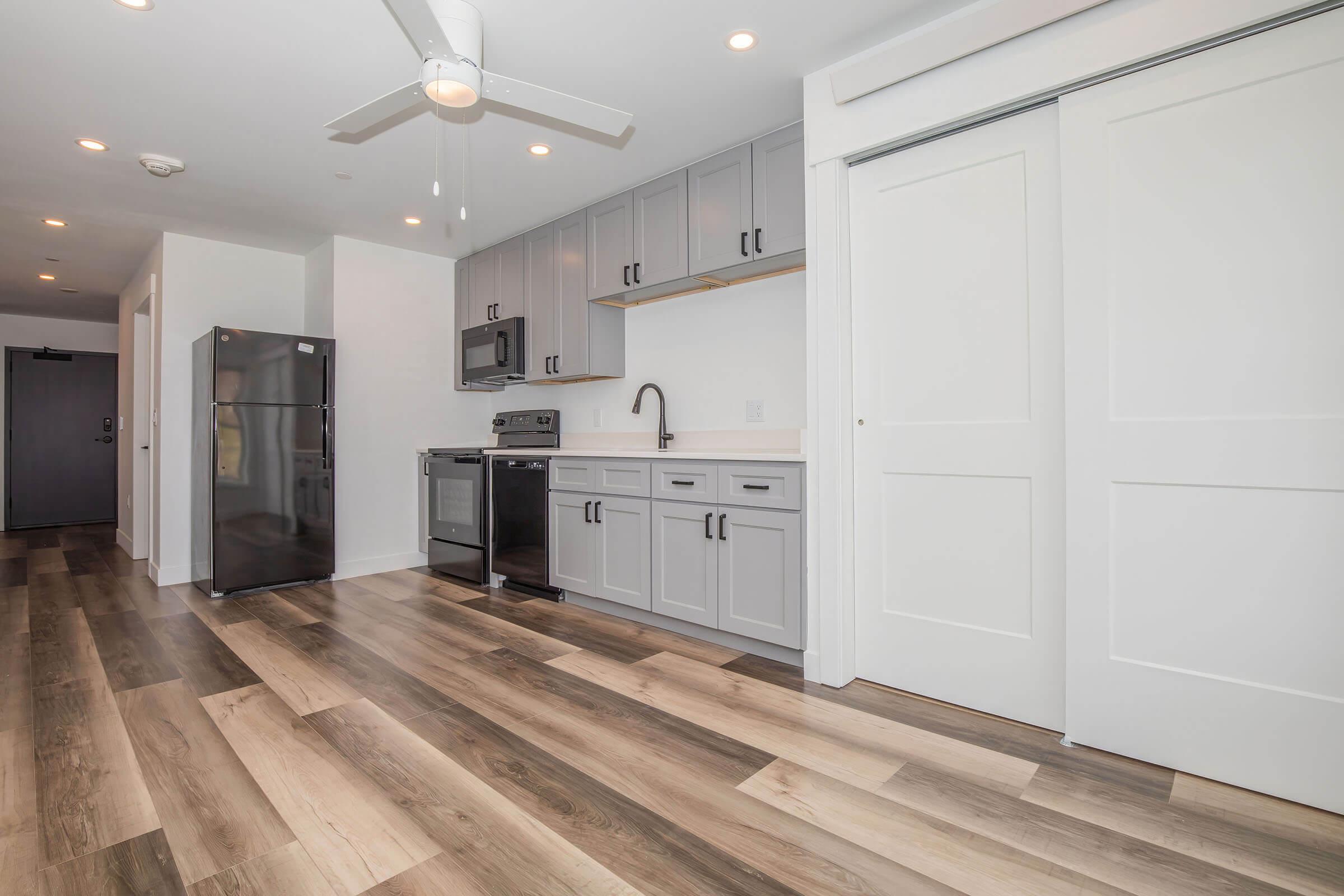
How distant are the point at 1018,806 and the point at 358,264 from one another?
480cm

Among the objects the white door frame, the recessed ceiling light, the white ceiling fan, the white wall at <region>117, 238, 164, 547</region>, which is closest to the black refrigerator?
the white wall at <region>117, 238, 164, 547</region>

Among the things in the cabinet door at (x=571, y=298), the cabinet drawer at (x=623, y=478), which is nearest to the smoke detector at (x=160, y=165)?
the cabinet door at (x=571, y=298)

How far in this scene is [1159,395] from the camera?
183 centimetres

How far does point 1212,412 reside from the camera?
1753 mm

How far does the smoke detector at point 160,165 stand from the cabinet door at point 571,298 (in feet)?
6.45

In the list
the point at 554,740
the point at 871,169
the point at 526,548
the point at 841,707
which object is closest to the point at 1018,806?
the point at 841,707

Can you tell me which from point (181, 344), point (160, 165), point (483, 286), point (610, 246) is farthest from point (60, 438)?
point (610, 246)

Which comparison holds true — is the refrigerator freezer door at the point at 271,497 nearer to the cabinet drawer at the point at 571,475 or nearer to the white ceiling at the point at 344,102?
the white ceiling at the point at 344,102

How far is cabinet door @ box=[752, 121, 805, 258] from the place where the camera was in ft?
9.27

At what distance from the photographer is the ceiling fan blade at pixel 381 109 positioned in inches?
83.2

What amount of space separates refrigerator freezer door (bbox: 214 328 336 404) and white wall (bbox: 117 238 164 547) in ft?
5.17

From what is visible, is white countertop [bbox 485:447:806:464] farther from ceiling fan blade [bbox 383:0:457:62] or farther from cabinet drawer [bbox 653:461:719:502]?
ceiling fan blade [bbox 383:0:457:62]

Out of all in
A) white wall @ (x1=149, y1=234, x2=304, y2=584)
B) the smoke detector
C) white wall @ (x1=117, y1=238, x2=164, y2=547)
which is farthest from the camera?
white wall @ (x1=117, y1=238, x2=164, y2=547)

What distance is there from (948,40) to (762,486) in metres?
1.69
